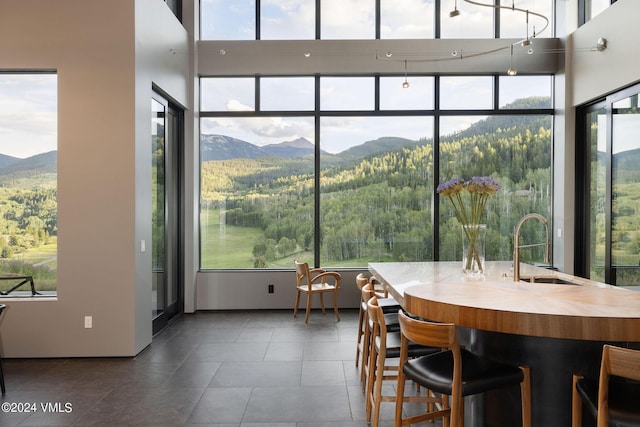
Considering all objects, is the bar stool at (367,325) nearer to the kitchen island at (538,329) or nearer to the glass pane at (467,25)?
the kitchen island at (538,329)

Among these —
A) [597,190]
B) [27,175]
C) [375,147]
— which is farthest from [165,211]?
[597,190]

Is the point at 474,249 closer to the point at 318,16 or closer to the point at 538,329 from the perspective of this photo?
the point at 538,329

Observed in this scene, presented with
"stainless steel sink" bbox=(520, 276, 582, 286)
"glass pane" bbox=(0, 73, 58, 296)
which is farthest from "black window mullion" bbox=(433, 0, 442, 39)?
"glass pane" bbox=(0, 73, 58, 296)

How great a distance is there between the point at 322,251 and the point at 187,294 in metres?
2.06

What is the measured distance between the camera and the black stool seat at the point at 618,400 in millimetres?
1889

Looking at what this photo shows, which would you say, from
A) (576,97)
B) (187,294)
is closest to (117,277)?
(187,294)

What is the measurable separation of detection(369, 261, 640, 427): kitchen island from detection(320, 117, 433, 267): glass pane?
4.39 metres

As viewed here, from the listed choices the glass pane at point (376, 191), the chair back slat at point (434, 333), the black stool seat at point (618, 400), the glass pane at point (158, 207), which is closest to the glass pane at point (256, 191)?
the glass pane at point (376, 191)

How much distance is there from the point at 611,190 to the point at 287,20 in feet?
16.5

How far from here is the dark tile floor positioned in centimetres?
340

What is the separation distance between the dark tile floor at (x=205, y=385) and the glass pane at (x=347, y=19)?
4.38m

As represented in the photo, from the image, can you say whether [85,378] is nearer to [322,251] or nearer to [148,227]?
[148,227]

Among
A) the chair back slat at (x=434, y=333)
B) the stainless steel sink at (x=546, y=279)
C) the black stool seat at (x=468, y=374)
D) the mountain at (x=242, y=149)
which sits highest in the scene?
the mountain at (x=242, y=149)

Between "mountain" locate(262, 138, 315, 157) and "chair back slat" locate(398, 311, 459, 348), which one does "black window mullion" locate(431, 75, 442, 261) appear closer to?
"mountain" locate(262, 138, 315, 157)
